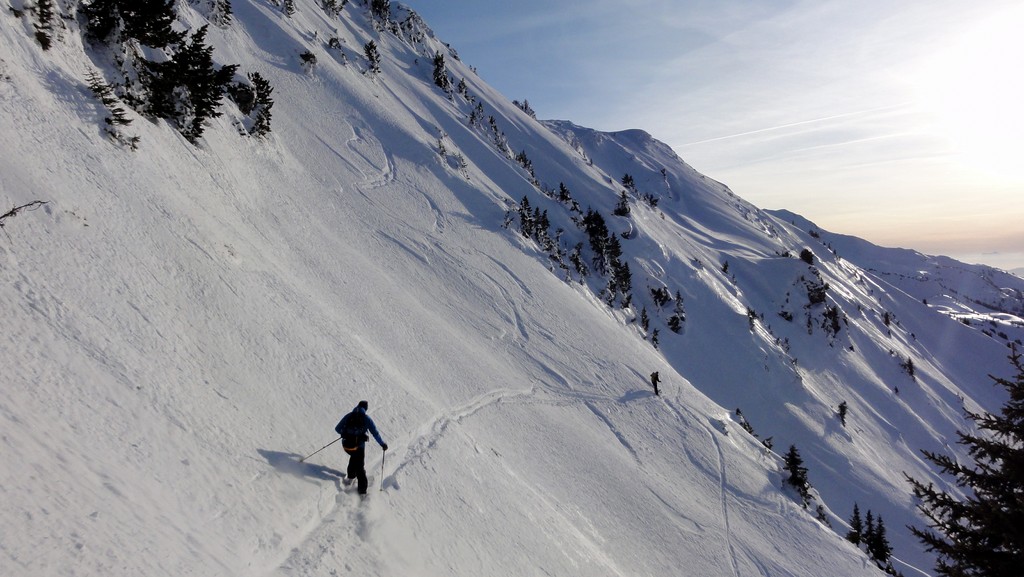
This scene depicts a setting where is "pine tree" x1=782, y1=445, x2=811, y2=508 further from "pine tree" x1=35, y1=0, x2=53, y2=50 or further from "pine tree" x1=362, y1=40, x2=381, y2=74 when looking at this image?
"pine tree" x1=362, y1=40, x2=381, y2=74

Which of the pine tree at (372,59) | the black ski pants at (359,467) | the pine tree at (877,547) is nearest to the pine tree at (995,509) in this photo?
the black ski pants at (359,467)

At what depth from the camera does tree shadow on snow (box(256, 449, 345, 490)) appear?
8.48 m

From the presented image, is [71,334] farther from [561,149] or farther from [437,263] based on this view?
[561,149]

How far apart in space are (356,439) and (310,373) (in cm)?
359

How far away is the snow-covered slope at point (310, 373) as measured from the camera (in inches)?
260

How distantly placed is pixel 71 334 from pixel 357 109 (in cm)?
3908

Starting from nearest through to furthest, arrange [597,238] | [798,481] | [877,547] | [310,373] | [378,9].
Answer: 1. [310,373]
2. [798,481]
3. [877,547]
4. [597,238]
5. [378,9]

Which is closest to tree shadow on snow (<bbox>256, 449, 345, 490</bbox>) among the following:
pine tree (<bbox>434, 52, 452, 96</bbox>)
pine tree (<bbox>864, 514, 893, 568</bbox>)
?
pine tree (<bbox>864, 514, 893, 568</bbox>)

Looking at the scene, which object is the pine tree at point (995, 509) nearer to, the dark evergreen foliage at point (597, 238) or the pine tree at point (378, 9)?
the dark evergreen foliage at point (597, 238)

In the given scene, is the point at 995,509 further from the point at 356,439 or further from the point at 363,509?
the point at 356,439

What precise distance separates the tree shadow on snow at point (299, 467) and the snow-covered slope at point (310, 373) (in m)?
0.05

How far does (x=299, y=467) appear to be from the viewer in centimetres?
877

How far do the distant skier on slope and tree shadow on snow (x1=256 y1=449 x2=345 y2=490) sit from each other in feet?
1.13

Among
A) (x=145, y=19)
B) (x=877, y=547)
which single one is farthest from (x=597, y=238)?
(x=145, y=19)
